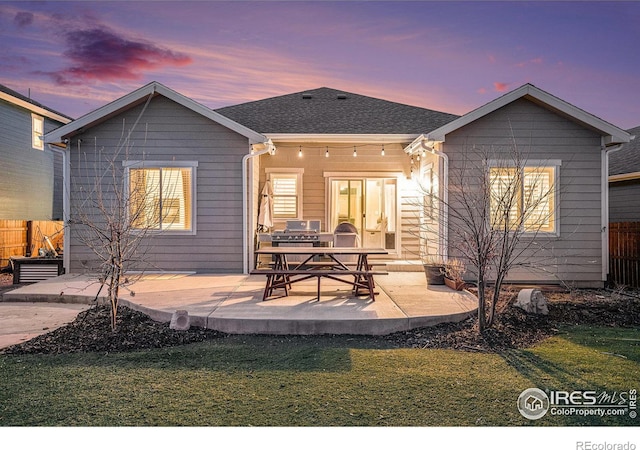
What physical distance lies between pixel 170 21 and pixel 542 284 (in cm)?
768

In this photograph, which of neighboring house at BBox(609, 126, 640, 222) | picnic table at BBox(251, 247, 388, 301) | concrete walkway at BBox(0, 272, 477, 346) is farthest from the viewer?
neighboring house at BBox(609, 126, 640, 222)

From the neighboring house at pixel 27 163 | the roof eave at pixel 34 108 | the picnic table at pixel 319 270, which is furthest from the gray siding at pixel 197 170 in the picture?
the roof eave at pixel 34 108

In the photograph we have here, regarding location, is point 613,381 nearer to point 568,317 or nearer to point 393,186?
point 568,317

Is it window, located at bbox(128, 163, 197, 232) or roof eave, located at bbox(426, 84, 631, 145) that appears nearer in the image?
roof eave, located at bbox(426, 84, 631, 145)

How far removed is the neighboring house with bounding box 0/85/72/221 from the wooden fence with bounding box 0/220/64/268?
7.21 ft

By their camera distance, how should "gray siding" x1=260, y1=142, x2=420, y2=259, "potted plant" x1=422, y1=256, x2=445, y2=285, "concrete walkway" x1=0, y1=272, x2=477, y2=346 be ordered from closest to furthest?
"concrete walkway" x1=0, y1=272, x2=477, y2=346
"potted plant" x1=422, y1=256, x2=445, y2=285
"gray siding" x1=260, y1=142, x2=420, y2=259

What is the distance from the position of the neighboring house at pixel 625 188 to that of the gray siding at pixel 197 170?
9.51m

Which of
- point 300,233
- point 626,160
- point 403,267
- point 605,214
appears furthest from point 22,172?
point 626,160

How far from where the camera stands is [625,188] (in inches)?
468

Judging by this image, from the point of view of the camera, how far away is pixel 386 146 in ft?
34.2

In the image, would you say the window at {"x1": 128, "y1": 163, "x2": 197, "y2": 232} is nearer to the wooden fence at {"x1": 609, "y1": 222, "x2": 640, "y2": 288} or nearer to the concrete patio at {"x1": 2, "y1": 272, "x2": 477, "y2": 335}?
the concrete patio at {"x1": 2, "y1": 272, "x2": 477, "y2": 335}

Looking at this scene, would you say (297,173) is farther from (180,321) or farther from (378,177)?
(180,321)

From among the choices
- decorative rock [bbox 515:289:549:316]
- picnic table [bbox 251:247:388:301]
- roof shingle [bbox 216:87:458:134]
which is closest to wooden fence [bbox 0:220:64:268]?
roof shingle [bbox 216:87:458:134]

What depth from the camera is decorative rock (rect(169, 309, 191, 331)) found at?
495 centimetres
